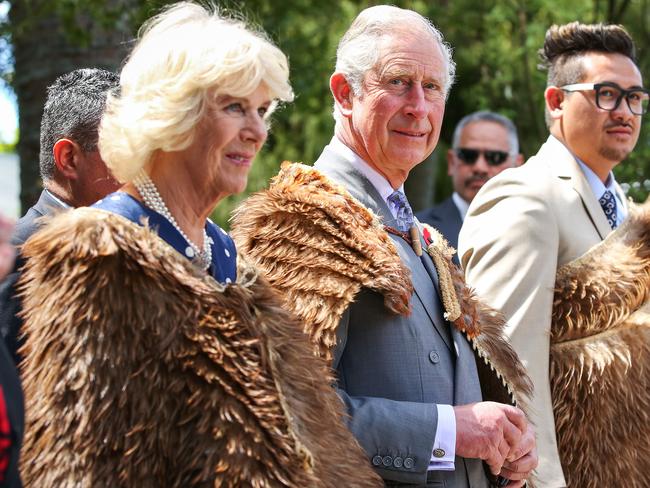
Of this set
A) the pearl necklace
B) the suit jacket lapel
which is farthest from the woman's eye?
the suit jacket lapel

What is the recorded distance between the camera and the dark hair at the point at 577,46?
160 inches

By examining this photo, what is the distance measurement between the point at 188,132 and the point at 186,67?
0.48 ft

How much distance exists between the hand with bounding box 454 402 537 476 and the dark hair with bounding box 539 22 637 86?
1729 mm

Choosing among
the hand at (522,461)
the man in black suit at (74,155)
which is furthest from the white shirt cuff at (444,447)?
the man in black suit at (74,155)

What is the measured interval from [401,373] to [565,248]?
3.61 feet

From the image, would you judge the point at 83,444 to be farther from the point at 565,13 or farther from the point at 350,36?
the point at 565,13

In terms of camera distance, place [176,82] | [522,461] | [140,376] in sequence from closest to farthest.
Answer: [140,376] → [176,82] → [522,461]

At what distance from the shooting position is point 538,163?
3.87 metres

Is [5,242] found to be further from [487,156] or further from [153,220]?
[487,156]

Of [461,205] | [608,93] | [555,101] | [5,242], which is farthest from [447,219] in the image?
[5,242]

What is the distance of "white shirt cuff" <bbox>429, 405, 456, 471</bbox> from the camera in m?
2.71

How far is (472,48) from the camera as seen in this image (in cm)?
952

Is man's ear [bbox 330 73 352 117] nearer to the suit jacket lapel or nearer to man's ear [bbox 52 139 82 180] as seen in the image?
the suit jacket lapel

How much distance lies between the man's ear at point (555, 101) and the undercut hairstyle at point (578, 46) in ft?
0.11
